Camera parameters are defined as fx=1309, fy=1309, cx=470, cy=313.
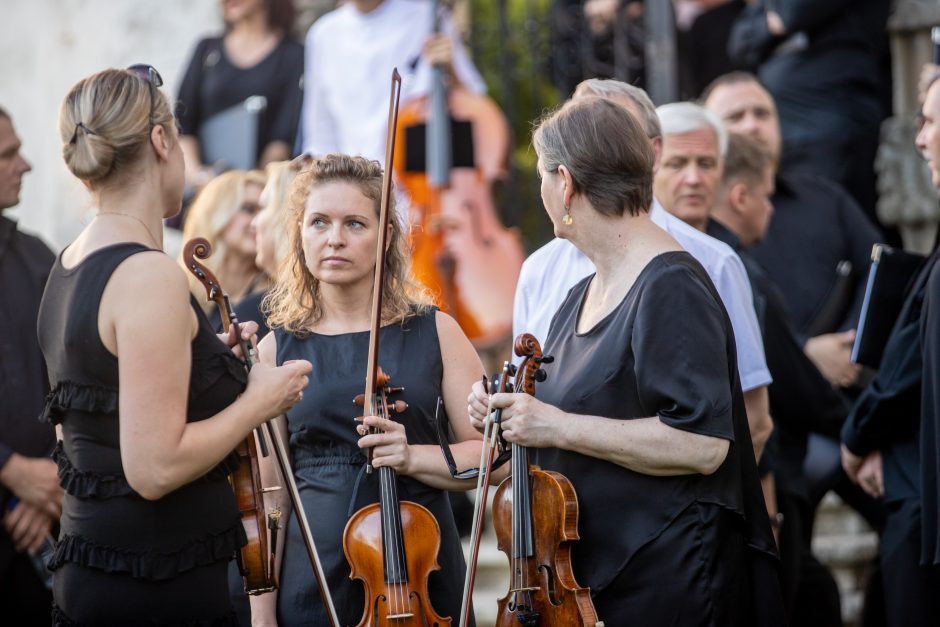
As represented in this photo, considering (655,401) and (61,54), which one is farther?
(61,54)

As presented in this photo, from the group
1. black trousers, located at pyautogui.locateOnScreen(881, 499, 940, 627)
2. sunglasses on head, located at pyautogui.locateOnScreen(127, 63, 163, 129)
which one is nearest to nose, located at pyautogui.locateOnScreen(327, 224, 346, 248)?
sunglasses on head, located at pyautogui.locateOnScreen(127, 63, 163, 129)

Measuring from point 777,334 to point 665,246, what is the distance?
1269mm

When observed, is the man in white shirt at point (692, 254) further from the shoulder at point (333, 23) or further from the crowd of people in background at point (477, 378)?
the shoulder at point (333, 23)

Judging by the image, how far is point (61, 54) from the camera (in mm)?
7656

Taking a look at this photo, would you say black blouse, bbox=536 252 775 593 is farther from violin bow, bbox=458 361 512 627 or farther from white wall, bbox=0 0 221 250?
white wall, bbox=0 0 221 250

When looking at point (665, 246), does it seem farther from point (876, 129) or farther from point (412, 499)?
point (876, 129)

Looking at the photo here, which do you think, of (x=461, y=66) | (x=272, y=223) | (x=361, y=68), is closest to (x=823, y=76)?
(x=461, y=66)

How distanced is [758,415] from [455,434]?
0.97 metres

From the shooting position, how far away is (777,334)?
426 centimetres

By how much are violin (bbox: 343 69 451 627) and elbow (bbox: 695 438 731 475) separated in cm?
66

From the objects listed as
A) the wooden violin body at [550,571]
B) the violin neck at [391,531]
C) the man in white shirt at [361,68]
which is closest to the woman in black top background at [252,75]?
the man in white shirt at [361,68]

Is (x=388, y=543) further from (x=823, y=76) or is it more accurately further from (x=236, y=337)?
(x=823, y=76)

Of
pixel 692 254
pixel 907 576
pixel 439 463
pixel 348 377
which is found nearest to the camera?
pixel 439 463

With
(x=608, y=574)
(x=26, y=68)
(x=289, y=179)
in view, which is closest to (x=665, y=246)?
A: (x=608, y=574)
